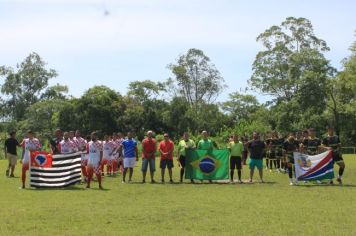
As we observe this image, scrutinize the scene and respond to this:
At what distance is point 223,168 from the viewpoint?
75.5ft

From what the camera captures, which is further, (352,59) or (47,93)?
(47,93)

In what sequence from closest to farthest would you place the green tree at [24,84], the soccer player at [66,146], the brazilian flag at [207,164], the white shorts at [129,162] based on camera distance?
the soccer player at [66,146]
the white shorts at [129,162]
the brazilian flag at [207,164]
the green tree at [24,84]

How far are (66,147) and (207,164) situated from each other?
549cm

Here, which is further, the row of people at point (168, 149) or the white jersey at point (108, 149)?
the white jersey at point (108, 149)

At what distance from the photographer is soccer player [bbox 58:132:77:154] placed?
71.8 ft

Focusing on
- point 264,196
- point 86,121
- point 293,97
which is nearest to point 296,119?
point 293,97

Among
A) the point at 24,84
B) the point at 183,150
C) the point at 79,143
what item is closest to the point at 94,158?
the point at 79,143

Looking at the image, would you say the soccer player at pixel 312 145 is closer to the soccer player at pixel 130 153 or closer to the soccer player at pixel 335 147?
the soccer player at pixel 335 147

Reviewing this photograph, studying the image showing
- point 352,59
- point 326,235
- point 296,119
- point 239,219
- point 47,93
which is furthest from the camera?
point 47,93

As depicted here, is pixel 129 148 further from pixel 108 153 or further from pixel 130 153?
pixel 108 153

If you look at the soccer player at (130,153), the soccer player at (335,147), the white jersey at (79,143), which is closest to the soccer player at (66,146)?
the white jersey at (79,143)

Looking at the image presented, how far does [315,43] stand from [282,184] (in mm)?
56529

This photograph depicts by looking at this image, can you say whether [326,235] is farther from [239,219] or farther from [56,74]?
[56,74]

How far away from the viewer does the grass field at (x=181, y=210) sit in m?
→ 11.1
